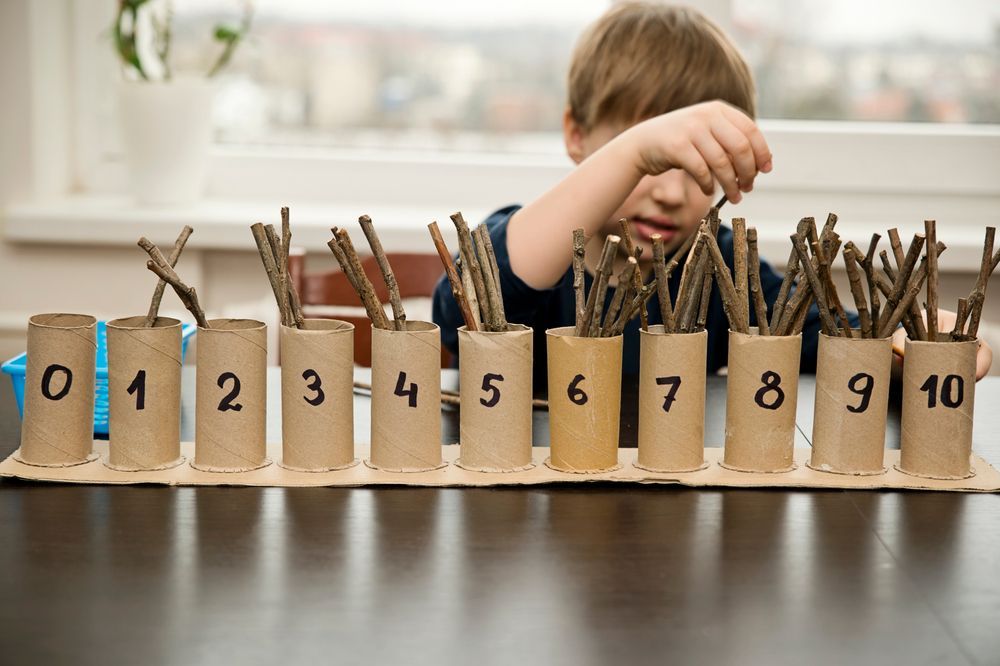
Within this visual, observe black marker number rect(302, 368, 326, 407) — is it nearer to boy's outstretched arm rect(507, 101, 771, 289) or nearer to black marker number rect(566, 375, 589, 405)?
black marker number rect(566, 375, 589, 405)

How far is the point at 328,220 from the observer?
7.28ft

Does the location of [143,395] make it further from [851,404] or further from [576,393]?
[851,404]

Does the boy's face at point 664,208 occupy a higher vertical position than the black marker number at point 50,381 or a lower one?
higher

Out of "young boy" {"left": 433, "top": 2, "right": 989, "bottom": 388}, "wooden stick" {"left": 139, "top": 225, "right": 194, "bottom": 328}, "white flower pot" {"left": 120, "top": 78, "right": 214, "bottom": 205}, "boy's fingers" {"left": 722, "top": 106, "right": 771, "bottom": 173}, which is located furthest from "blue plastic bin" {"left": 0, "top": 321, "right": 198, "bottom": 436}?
"white flower pot" {"left": 120, "top": 78, "right": 214, "bottom": 205}

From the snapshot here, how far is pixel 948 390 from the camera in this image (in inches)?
34.2

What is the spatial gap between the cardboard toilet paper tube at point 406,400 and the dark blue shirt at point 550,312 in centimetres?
43

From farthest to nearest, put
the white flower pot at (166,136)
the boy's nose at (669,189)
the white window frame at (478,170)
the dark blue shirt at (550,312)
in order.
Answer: the white window frame at (478,170), the white flower pot at (166,136), the boy's nose at (669,189), the dark blue shirt at (550,312)

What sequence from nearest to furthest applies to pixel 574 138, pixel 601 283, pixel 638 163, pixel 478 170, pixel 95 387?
pixel 601 283 < pixel 95 387 < pixel 638 163 < pixel 574 138 < pixel 478 170

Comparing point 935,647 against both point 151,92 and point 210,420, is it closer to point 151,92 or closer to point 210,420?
point 210,420

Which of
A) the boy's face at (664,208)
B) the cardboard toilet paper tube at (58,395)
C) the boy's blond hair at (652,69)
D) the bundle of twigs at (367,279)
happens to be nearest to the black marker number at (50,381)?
the cardboard toilet paper tube at (58,395)

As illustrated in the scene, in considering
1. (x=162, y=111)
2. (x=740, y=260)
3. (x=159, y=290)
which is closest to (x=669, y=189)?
(x=740, y=260)

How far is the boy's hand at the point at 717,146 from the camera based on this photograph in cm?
105

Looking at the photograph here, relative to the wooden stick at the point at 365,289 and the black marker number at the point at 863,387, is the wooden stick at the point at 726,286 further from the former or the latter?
the wooden stick at the point at 365,289

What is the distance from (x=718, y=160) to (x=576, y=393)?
0.32m
